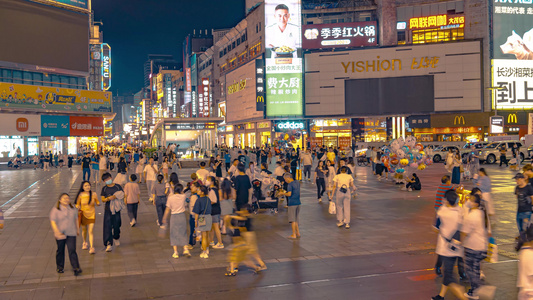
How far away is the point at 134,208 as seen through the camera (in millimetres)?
13672

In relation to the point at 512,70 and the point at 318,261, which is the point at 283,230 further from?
the point at 512,70

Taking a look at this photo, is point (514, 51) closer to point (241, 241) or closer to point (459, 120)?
point (459, 120)

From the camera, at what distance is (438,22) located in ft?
195

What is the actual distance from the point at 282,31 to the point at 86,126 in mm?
29685

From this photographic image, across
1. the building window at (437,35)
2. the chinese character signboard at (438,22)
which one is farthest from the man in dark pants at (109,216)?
the building window at (437,35)

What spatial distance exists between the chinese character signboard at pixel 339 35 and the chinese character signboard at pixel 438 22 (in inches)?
201

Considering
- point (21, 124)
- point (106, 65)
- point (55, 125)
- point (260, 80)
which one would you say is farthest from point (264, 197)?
point (106, 65)

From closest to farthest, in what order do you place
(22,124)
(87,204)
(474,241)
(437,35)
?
(474,241)
(87,204)
(22,124)
(437,35)

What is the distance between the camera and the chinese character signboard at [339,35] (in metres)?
61.2

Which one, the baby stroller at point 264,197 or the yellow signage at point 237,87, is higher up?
the yellow signage at point 237,87

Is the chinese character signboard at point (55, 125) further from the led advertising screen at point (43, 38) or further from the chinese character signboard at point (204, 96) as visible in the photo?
the chinese character signboard at point (204, 96)

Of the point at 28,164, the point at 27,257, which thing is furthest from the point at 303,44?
the point at 27,257

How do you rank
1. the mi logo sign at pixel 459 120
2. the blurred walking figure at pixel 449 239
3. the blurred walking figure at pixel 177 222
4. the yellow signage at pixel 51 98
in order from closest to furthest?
the blurred walking figure at pixel 449 239, the blurred walking figure at pixel 177 222, the yellow signage at pixel 51 98, the mi logo sign at pixel 459 120

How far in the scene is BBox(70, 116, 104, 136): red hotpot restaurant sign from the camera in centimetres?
6022
